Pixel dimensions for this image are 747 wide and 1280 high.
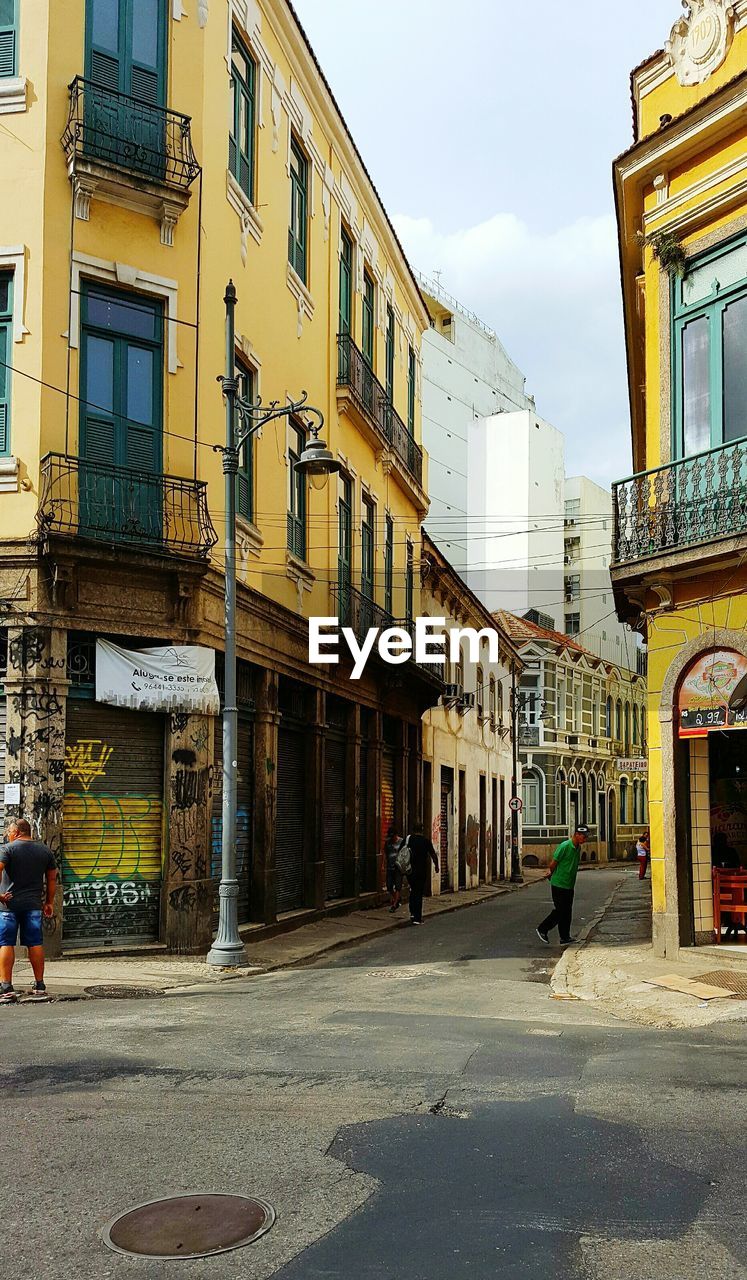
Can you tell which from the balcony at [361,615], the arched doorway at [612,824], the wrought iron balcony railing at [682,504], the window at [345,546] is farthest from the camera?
the arched doorway at [612,824]

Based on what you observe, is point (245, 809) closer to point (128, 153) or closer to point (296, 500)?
point (296, 500)

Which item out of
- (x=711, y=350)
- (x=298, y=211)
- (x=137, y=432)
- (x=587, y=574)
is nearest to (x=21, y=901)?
(x=137, y=432)

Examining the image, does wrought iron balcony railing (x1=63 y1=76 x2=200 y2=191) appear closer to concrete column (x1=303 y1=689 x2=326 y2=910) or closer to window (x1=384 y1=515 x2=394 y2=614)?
concrete column (x1=303 y1=689 x2=326 y2=910)

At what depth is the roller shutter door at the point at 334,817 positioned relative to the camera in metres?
22.6

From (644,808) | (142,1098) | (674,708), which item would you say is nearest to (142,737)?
(674,708)

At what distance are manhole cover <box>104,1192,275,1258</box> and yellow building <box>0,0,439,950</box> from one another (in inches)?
362

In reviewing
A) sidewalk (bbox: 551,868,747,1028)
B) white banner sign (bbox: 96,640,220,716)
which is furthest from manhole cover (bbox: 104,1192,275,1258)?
white banner sign (bbox: 96,640,220,716)

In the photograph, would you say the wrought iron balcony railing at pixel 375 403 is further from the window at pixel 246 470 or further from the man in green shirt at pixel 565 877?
the man in green shirt at pixel 565 877

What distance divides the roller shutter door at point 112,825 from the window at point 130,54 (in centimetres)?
713

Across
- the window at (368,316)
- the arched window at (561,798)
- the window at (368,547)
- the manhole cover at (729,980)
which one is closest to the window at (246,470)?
the window at (368,547)

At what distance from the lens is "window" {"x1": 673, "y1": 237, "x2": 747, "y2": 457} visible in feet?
47.0

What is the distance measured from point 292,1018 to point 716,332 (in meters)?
9.46

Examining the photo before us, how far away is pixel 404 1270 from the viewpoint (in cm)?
445

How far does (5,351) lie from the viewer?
14531mm
